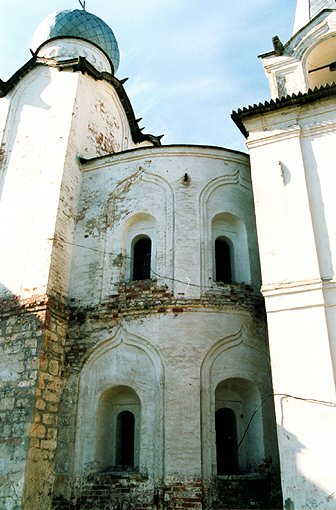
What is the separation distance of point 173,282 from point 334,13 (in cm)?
712

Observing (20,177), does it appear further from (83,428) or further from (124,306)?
(83,428)

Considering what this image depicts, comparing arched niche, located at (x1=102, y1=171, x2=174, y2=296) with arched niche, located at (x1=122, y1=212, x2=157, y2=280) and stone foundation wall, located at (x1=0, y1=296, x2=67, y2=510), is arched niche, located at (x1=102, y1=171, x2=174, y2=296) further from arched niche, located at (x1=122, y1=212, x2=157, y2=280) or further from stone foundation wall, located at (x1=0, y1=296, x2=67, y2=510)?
stone foundation wall, located at (x1=0, y1=296, x2=67, y2=510)

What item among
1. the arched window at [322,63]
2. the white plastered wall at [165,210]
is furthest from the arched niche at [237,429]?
the arched window at [322,63]

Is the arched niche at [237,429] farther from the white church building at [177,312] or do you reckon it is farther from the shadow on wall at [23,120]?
the shadow on wall at [23,120]

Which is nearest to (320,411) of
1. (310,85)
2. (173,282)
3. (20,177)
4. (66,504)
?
(173,282)

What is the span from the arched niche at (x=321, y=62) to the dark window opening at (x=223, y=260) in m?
3.98

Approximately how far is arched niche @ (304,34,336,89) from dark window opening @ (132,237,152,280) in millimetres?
4991

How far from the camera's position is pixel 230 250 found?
1053 cm

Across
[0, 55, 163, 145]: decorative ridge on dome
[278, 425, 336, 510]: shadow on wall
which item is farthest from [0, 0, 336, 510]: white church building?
[0, 55, 163, 145]: decorative ridge on dome

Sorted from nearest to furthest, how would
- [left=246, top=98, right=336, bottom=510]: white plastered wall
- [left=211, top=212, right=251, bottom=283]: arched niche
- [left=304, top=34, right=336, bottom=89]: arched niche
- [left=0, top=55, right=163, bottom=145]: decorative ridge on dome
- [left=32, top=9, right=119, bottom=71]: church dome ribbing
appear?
[left=246, top=98, right=336, bottom=510]: white plastered wall < [left=211, top=212, right=251, bottom=283]: arched niche < [left=304, top=34, right=336, bottom=89]: arched niche < [left=0, top=55, right=163, bottom=145]: decorative ridge on dome < [left=32, top=9, right=119, bottom=71]: church dome ribbing

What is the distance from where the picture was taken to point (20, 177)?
1154cm

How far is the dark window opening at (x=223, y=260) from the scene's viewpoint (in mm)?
10289

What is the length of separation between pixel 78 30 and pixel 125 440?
12.2 meters

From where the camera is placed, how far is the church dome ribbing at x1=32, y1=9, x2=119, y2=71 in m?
15.3
